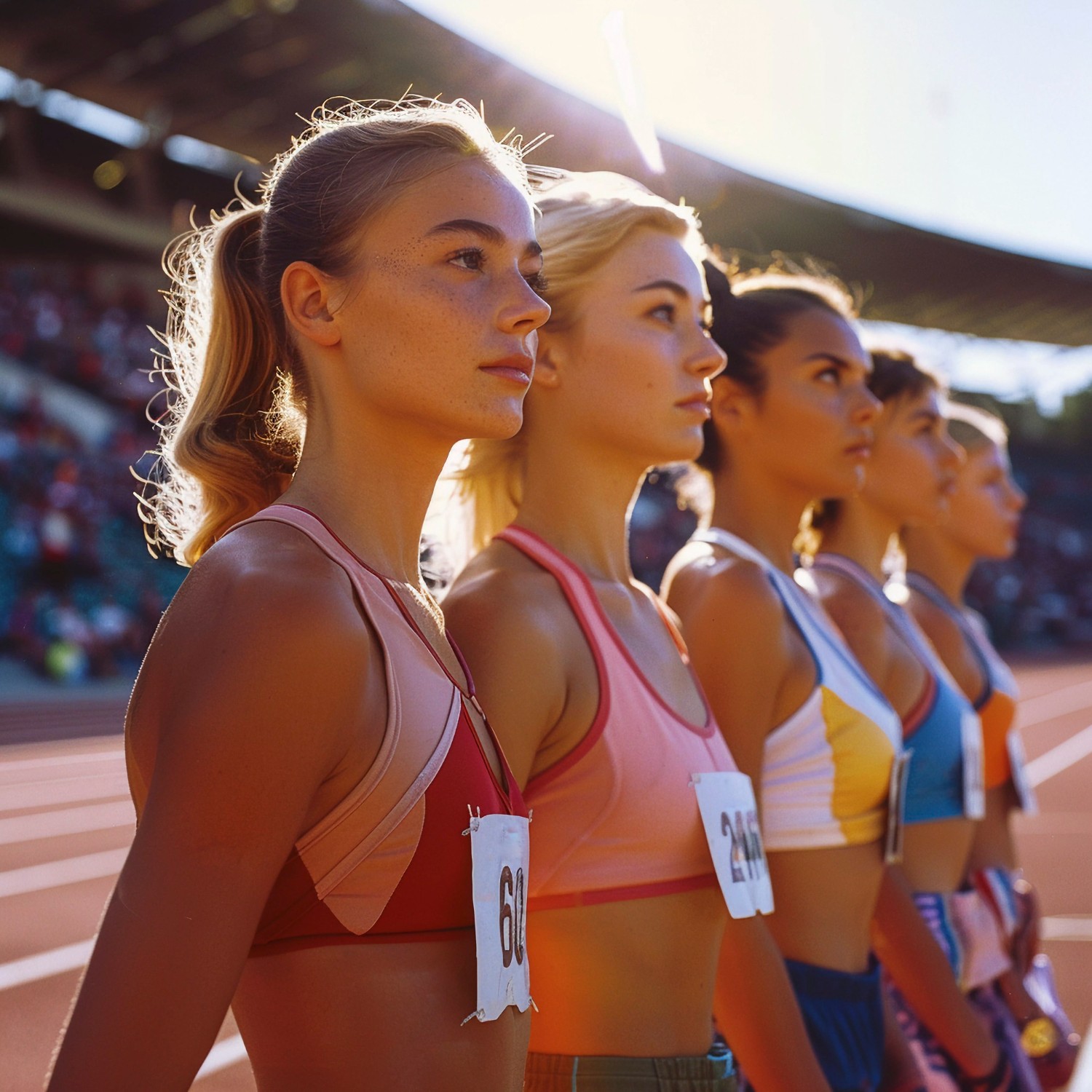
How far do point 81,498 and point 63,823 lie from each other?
31.2ft

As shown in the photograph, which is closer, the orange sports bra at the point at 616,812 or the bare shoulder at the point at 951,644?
the orange sports bra at the point at 616,812

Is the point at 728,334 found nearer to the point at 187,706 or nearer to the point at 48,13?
the point at 187,706

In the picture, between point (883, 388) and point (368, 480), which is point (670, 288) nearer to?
point (368, 480)

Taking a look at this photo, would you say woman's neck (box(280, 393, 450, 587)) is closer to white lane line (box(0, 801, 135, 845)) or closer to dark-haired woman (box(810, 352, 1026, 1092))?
dark-haired woman (box(810, 352, 1026, 1092))

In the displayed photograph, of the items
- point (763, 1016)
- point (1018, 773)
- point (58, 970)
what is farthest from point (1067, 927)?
point (763, 1016)

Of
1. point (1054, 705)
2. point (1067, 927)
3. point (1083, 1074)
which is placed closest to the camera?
point (1083, 1074)

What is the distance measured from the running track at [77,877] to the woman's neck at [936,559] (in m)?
1.78

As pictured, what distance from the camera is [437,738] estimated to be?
1.45m

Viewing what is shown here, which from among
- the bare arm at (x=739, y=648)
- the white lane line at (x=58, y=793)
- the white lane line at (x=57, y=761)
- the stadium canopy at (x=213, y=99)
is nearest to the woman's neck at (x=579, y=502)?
the bare arm at (x=739, y=648)

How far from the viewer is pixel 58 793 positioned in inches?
441

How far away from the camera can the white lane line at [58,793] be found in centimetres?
1076

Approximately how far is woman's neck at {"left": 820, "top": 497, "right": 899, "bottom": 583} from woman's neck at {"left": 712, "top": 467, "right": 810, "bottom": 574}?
0.63 metres

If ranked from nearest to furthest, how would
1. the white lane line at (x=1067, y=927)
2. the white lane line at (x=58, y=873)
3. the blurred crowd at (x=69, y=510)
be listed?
the white lane line at (x=1067, y=927) < the white lane line at (x=58, y=873) < the blurred crowd at (x=69, y=510)

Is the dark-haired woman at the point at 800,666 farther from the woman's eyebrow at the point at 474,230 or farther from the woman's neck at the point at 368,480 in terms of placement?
the woman's eyebrow at the point at 474,230
